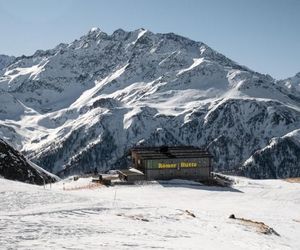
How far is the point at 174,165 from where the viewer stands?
89812 millimetres

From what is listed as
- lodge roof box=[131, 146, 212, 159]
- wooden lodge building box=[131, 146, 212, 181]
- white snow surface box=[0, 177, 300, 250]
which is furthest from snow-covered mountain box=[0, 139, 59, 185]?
white snow surface box=[0, 177, 300, 250]

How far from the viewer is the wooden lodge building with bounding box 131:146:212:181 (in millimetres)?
88275

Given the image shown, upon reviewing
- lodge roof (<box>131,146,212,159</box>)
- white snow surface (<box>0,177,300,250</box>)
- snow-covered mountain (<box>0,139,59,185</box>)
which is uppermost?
lodge roof (<box>131,146,212,159</box>)

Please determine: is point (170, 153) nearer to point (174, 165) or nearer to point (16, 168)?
point (174, 165)

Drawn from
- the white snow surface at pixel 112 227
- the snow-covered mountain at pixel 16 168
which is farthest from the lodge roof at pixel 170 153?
the white snow surface at pixel 112 227

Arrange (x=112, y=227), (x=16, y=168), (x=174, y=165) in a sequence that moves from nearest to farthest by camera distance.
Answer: (x=112, y=227) < (x=174, y=165) < (x=16, y=168)

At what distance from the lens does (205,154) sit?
93.2 metres

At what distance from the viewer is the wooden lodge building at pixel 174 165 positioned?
290 ft

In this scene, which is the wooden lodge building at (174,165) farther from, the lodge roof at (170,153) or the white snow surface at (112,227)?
the white snow surface at (112,227)

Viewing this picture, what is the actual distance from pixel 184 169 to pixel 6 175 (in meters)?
36.1

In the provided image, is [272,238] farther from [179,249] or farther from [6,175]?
[6,175]

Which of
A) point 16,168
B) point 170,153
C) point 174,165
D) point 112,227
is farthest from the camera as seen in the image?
point 16,168

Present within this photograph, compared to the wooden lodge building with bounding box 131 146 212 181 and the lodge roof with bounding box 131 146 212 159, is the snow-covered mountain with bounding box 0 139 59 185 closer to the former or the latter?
the lodge roof with bounding box 131 146 212 159

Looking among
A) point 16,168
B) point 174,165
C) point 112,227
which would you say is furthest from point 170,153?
point 112,227
